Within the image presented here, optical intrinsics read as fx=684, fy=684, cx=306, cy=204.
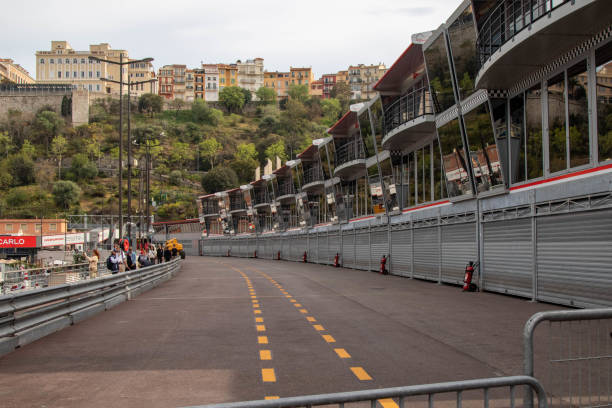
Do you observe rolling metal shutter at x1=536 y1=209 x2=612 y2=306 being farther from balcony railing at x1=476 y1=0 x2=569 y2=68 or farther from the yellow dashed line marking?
the yellow dashed line marking

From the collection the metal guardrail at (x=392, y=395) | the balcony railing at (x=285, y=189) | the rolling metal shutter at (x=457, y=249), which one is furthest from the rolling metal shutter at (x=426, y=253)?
the balcony railing at (x=285, y=189)

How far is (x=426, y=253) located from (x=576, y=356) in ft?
79.5

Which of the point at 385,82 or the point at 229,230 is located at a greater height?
the point at 385,82

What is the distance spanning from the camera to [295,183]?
75.7 metres

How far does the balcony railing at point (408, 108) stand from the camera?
31.0 m

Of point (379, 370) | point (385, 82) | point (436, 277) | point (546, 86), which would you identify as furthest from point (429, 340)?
point (385, 82)

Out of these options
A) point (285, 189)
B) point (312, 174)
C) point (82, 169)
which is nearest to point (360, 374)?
point (312, 174)

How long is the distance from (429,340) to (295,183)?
6434 cm

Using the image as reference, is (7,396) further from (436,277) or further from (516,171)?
(436,277)

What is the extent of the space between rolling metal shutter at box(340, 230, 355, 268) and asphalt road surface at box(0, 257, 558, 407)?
87.0 ft

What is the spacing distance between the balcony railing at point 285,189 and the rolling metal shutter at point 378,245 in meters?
Result: 38.9

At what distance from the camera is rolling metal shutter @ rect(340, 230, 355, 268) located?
149ft

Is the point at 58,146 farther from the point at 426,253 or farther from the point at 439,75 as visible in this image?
the point at 439,75

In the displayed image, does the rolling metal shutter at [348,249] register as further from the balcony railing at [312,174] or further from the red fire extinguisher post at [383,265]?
the balcony railing at [312,174]
